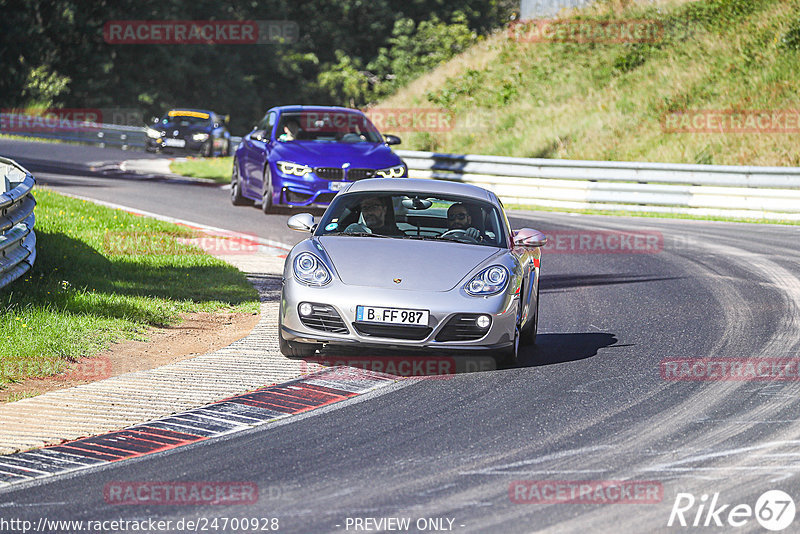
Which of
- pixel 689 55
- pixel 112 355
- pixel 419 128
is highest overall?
pixel 689 55

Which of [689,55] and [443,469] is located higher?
[689,55]

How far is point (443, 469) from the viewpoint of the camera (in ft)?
19.0

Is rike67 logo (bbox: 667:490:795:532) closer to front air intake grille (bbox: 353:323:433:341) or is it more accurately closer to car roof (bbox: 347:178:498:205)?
front air intake grille (bbox: 353:323:433:341)

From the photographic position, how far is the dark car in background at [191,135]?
35.2 m

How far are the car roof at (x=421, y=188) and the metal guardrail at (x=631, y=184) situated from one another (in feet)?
40.9

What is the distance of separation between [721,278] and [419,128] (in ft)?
65.4

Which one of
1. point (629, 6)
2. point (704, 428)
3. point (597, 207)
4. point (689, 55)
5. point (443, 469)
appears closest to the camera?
point (443, 469)

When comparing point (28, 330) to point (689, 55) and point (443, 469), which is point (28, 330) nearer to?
point (443, 469)

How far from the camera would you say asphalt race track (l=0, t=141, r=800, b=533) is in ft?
16.9


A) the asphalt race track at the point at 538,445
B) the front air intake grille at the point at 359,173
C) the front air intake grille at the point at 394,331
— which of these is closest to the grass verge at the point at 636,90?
the front air intake grille at the point at 359,173

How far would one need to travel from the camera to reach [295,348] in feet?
28.1

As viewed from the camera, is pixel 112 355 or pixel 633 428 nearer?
pixel 633 428

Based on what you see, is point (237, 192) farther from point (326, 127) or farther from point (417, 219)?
point (417, 219)

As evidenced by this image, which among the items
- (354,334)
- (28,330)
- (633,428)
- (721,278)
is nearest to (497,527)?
(633,428)
